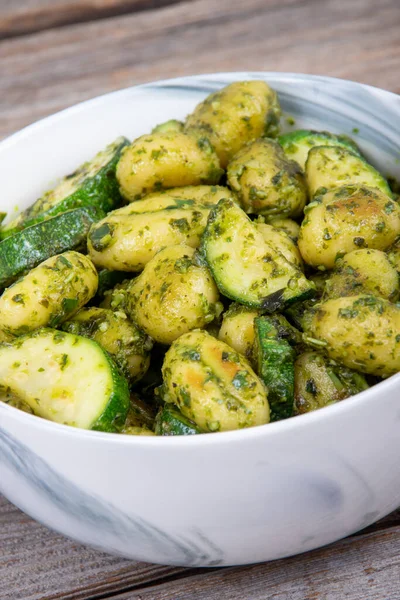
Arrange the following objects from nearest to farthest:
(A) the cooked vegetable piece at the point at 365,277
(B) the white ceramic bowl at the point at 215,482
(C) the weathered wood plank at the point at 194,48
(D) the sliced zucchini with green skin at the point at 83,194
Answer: (B) the white ceramic bowl at the point at 215,482
(A) the cooked vegetable piece at the point at 365,277
(D) the sliced zucchini with green skin at the point at 83,194
(C) the weathered wood plank at the point at 194,48

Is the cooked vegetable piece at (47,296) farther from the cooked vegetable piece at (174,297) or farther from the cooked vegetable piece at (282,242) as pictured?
the cooked vegetable piece at (282,242)

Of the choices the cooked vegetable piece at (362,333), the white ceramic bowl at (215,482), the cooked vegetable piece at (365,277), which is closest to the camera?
the white ceramic bowl at (215,482)

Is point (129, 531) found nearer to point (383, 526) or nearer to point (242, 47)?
point (383, 526)

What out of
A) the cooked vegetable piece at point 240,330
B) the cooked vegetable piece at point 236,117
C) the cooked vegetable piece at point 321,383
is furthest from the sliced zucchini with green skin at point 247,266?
the cooked vegetable piece at point 236,117

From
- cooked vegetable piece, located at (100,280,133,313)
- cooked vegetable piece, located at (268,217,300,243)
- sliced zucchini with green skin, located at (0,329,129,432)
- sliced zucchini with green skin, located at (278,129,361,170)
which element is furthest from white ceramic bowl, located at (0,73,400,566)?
sliced zucchini with green skin, located at (278,129,361,170)

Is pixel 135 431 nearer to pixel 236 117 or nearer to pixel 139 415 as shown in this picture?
pixel 139 415

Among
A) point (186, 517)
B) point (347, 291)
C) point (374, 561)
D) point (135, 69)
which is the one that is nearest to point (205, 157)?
point (347, 291)

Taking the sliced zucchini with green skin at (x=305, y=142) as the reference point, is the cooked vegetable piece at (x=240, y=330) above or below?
below

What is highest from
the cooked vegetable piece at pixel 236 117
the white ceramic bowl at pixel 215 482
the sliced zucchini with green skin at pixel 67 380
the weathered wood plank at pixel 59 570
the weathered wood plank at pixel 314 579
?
the cooked vegetable piece at pixel 236 117

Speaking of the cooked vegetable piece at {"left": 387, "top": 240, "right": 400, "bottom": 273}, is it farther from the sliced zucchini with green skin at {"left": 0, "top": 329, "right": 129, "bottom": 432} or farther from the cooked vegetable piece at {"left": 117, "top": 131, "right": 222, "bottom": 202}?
the sliced zucchini with green skin at {"left": 0, "top": 329, "right": 129, "bottom": 432}
